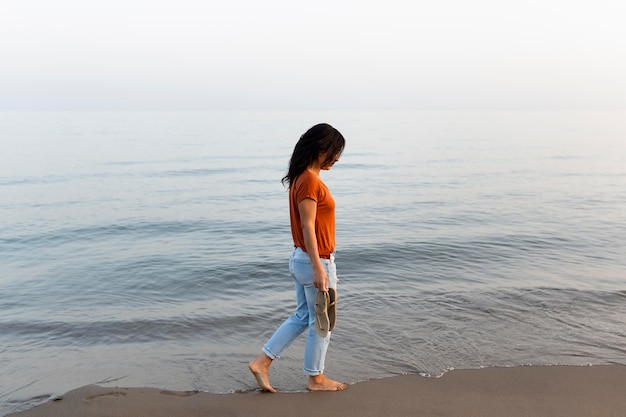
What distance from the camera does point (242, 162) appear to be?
2773cm

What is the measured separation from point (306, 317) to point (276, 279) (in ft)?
14.2

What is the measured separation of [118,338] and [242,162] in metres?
21.9

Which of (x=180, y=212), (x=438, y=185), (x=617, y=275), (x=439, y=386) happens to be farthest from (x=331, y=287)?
(x=438, y=185)

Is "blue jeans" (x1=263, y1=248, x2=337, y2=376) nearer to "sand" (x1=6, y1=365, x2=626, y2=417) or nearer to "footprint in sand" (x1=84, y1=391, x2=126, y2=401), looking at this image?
"sand" (x1=6, y1=365, x2=626, y2=417)

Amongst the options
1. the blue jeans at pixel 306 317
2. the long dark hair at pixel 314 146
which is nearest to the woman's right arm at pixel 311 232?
the blue jeans at pixel 306 317

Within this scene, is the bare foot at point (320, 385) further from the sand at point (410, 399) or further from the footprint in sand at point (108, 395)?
the footprint in sand at point (108, 395)

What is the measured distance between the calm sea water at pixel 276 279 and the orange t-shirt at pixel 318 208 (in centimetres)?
145

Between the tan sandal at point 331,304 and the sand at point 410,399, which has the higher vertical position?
the tan sandal at point 331,304

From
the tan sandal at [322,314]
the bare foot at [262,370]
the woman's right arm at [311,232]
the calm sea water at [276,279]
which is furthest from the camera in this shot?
the calm sea water at [276,279]

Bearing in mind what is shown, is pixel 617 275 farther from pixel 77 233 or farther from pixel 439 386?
pixel 77 233

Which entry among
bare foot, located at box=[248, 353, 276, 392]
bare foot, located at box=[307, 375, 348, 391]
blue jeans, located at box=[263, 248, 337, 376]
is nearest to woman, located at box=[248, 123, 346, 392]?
blue jeans, located at box=[263, 248, 337, 376]

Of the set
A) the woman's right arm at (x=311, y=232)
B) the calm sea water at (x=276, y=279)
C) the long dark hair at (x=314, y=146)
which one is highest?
the long dark hair at (x=314, y=146)

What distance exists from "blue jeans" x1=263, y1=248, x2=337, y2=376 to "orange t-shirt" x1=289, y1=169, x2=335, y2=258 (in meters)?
0.09

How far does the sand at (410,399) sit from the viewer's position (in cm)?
396
